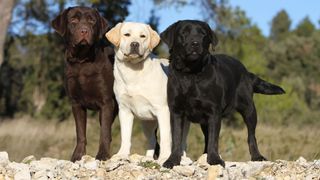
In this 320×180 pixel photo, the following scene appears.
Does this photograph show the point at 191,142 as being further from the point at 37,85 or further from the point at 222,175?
the point at 37,85

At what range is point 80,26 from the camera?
27.5 ft

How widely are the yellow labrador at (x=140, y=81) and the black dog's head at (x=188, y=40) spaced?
0.29m

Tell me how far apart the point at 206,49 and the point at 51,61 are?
23.5m

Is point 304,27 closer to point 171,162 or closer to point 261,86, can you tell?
point 261,86

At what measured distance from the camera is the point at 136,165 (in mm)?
7645

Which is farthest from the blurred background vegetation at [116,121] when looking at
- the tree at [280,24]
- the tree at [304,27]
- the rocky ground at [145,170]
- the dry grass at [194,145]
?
the tree at [280,24]

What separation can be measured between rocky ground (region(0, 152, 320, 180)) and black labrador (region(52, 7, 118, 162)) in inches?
34.1

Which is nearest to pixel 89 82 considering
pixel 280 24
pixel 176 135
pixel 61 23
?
pixel 61 23

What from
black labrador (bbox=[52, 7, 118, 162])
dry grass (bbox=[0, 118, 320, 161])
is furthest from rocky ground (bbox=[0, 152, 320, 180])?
dry grass (bbox=[0, 118, 320, 161])

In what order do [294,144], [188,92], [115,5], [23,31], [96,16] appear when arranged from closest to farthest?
[188,92] → [96,16] → [294,144] → [115,5] → [23,31]

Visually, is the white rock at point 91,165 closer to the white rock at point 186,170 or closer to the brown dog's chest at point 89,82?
the white rock at point 186,170

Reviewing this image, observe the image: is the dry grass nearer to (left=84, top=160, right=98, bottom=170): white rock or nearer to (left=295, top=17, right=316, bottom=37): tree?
(left=84, top=160, right=98, bottom=170): white rock

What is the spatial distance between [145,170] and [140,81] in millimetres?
1192

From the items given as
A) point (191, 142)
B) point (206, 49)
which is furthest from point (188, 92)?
point (191, 142)
